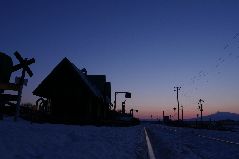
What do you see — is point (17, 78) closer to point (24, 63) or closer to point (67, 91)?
point (24, 63)

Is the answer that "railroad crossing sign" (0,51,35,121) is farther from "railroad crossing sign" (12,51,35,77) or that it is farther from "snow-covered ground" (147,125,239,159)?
"snow-covered ground" (147,125,239,159)

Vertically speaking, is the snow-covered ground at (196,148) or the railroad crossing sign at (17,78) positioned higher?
the railroad crossing sign at (17,78)

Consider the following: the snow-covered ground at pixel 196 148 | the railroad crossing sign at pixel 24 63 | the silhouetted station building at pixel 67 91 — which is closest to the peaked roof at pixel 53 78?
the silhouetted station building at pixel 67 91

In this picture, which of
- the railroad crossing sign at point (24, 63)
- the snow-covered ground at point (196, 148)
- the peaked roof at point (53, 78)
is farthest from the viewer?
the peaked roof at point (53, 78)

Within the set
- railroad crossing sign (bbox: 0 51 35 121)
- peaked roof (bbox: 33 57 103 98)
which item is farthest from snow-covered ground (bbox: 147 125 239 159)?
peaked roof (bbox: 33 57 103 98)

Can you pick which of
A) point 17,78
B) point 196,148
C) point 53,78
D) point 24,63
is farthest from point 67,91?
point 17,78

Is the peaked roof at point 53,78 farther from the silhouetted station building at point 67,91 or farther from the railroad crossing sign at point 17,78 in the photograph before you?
the railroad crossing sign at point 17,78

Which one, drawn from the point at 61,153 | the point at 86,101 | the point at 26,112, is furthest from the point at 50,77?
the point at 61,153

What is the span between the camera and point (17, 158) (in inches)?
222

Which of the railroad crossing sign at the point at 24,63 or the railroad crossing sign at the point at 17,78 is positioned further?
the railroad crossing sign at the point at 24,63

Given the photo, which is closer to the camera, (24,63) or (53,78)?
(24,63)

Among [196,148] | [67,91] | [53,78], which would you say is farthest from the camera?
[67,91]

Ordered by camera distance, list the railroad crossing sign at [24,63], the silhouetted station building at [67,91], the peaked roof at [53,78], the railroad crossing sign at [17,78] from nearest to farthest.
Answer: the railroad crossing sign at [17,78]
the railroad crossing sign at [24,63]
the peaked roof at [53,78]
the silhouetted station building at [67,91]

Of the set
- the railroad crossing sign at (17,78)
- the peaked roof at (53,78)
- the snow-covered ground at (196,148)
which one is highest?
the peaked roof at (53,78)
